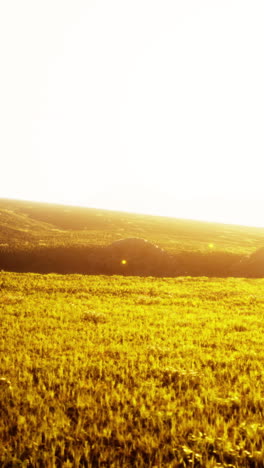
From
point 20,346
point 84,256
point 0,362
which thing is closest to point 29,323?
point 20,346

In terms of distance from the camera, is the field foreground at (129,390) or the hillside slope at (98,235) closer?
the field foreground at (129,390)

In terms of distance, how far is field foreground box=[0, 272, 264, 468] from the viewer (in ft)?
15.6

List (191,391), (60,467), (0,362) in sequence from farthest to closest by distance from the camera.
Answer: (0,362), (191,391), (60,467)

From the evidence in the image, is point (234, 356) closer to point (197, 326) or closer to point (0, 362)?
point (197, 326)

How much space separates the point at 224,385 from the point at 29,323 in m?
8.20

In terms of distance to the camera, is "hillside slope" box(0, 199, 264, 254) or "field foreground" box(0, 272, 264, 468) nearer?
"field foreground" box(0, 272, 264, 468)

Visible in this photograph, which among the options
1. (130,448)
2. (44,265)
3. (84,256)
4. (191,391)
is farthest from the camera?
(84,256)

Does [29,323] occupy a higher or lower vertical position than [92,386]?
lower

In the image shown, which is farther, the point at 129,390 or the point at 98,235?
the point at 98,235

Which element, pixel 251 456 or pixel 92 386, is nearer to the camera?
pixel 251 456

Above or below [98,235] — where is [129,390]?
above

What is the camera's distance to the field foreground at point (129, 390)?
4762mm

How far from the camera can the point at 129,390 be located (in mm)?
6801

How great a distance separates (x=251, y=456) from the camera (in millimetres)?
4625
